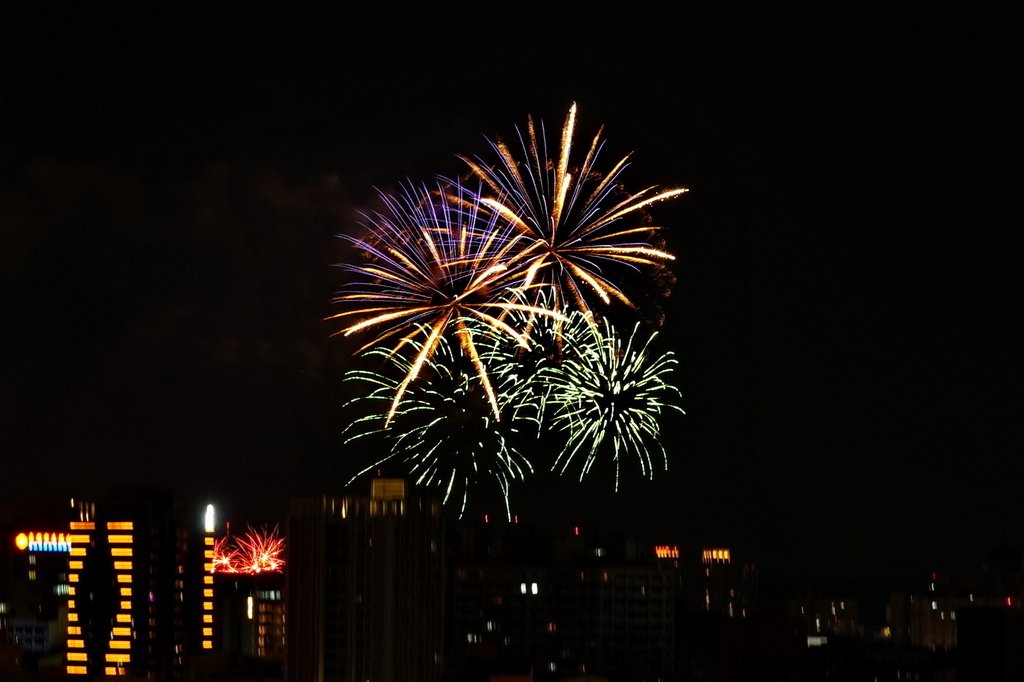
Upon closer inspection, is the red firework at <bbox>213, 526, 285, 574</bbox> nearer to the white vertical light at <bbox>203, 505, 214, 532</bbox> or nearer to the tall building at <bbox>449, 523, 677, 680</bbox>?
the white vertical light at <bbox>203, 505, 214, 532</bbox>

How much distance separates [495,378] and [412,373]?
2.85m

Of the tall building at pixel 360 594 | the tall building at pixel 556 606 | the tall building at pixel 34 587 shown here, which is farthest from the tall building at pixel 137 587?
the tall building at pixel 360 594

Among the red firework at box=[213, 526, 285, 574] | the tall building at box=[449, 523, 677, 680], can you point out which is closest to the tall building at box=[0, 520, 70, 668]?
the red firework at box=[213, 526, 285, 574]

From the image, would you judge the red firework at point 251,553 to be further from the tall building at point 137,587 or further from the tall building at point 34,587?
the tall building at point 34,587

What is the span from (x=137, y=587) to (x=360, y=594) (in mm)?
24774

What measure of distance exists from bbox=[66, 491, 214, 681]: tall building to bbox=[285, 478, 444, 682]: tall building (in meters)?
20.9

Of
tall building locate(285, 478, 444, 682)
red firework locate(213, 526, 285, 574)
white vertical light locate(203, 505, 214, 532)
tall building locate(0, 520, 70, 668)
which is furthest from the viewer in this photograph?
tall building locate(0, 520, 70, 668)

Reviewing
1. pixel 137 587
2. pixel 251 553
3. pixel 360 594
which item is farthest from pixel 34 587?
pixel 360 594

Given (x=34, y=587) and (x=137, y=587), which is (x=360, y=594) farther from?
(x=34, y=587)

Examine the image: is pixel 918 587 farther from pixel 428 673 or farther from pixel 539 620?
pixel 428 673

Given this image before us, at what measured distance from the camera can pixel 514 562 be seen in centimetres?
7231

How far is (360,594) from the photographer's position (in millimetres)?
48562

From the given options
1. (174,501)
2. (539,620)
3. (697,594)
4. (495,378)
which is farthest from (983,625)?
(495,378)

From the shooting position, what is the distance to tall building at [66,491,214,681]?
6725cm
